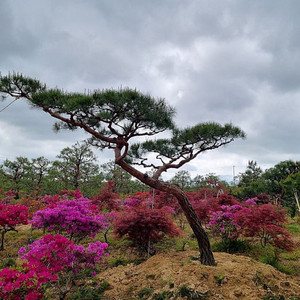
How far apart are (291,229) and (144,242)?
7580 mm

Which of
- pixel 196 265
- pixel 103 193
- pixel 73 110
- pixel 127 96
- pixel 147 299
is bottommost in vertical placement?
pixel 147 299

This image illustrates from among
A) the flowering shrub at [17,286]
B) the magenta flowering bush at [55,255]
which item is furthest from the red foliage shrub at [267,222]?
the flowering shrub at [17,286]

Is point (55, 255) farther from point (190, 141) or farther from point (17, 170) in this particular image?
point (17, 170)

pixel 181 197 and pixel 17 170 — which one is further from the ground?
pixel 17 170

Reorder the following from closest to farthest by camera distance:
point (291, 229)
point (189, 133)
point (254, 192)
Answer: point (189, 133), point (291, 229), point (254, 192)

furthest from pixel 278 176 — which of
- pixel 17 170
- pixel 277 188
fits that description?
pixel 17 170

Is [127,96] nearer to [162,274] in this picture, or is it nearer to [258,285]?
[162,274]

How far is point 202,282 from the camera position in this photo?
12.9ft

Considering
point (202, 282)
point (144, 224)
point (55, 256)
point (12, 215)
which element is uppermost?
point (12, 215)

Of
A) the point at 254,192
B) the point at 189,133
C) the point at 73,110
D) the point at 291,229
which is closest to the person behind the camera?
the point at 73,110

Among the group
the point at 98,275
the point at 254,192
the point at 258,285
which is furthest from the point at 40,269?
the point at 254,192

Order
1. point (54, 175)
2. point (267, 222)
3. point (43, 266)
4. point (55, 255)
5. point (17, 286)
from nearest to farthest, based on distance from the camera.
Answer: point (17, 286), point (43, 266), point (55, 255), point (267, 222), point (54, 175)

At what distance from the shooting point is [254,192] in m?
18.1

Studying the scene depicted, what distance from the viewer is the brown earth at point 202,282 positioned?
11.9 feet
